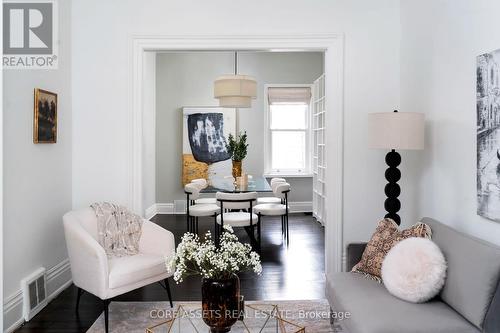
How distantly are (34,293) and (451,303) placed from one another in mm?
3218

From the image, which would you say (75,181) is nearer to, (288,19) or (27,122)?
(27,122)

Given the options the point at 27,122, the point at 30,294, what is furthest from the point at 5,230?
the point at 27,122

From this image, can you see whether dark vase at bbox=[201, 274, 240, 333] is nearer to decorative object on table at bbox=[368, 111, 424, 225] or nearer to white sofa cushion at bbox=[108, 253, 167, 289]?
white sofa cushion at bbox=[108, 253, 167, 289]

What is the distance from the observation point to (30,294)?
3.68 m

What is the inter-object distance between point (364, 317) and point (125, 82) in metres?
3.26

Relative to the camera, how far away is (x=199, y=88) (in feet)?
28.2

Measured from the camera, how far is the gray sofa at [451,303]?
2320 mm

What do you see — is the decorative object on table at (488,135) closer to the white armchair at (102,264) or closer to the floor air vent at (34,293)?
the white armchair at (102,264)

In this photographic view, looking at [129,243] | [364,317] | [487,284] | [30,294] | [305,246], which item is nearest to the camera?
[487,284]

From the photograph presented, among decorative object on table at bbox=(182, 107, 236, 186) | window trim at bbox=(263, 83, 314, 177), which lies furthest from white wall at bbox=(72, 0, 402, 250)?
window trim at bbox=(263, 83, 314, 177)

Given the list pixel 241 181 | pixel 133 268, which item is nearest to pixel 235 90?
pixel 241 181

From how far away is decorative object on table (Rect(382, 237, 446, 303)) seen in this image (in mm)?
2633

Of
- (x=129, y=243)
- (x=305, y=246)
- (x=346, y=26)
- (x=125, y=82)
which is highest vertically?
(x=346, y=26)

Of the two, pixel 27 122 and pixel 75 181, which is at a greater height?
pixel 27 122
